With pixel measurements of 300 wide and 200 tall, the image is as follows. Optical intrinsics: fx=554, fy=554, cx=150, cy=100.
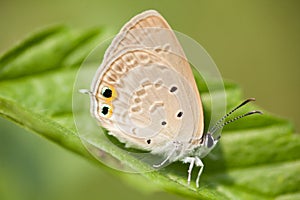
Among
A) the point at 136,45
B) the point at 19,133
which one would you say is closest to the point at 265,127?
the point at 136,45

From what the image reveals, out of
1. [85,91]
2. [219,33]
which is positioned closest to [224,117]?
[85,91]

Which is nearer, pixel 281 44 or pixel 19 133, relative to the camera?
pixel 19 133

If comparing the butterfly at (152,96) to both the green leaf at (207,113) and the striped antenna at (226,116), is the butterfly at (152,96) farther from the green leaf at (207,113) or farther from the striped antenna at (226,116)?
the green leaf at (207,113)

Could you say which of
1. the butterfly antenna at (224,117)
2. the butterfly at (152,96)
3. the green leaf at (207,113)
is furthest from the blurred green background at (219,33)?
the butterfly antenna at (224,117)

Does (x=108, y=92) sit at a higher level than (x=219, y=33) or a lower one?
lower

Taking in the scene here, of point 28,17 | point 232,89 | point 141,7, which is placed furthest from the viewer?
point 141,7

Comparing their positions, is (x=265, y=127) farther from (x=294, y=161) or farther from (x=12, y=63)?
(x=12, y=63)

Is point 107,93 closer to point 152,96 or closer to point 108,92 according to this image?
point 108,92
